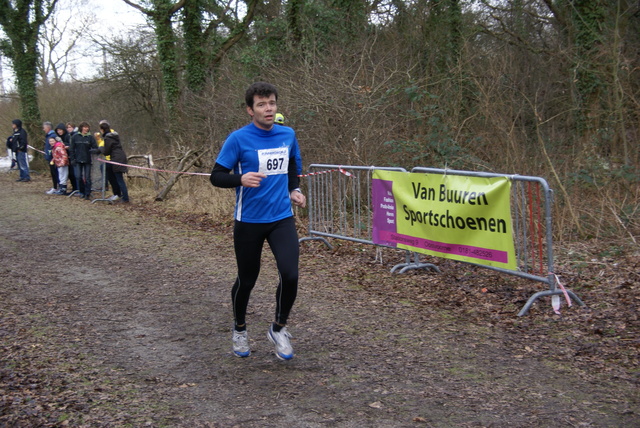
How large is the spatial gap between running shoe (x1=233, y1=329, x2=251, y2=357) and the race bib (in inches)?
53.3

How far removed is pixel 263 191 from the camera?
5047 mm

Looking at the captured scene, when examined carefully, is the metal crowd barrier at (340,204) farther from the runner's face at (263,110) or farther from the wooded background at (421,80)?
the runner's face at (263,110)

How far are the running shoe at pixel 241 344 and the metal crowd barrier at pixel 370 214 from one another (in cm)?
277

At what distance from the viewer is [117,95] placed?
3050cm

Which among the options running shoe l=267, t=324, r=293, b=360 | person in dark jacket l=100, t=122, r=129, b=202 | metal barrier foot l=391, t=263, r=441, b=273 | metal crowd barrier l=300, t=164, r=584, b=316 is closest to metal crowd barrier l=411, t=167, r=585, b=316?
metal crowd barrier l=300, t=164, r=584, b=316

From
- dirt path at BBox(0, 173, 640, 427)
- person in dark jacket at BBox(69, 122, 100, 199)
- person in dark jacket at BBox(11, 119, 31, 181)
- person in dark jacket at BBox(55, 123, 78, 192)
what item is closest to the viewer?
dirt path at BBox(0, 173, 640, 427)

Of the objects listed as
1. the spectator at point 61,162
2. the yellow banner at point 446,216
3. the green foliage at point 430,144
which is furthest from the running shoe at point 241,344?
the spectator at point 61,162

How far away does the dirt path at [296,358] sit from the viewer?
167 inches

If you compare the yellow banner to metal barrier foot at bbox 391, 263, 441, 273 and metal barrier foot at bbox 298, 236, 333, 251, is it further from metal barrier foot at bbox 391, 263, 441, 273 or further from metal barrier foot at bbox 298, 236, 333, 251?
metal barrier foot at bbox 298, 236, 333, 251

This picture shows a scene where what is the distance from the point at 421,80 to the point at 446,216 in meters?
5.92

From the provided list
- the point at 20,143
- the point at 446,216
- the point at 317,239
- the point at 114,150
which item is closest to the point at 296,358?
the point at 446,216

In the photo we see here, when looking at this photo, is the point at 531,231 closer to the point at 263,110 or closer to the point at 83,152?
the point at 263,110

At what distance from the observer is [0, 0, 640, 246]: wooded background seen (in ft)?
35.7

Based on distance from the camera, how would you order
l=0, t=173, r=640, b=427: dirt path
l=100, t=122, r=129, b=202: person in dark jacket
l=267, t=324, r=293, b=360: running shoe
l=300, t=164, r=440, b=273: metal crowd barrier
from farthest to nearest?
l=100, t=122, r=129, b=202: person in dark jacket < l=300, t=164, r=440, b=273: metal crowd barrier < l=267, t=324, r=293, b=360: running shoe < l=0, t=173, r=640, b=427: dirt path
